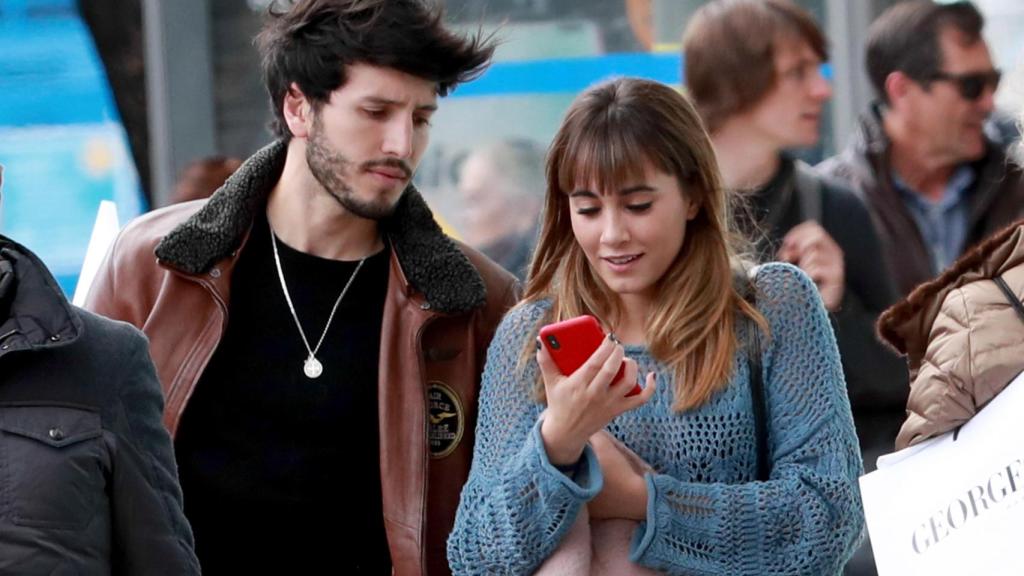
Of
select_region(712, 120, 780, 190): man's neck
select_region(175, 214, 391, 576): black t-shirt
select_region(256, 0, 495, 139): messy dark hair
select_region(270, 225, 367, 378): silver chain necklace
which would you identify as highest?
select_region(256, 0, 495, 139): messy dark hair

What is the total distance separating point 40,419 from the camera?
3178 mm

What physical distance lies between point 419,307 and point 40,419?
4.18ft

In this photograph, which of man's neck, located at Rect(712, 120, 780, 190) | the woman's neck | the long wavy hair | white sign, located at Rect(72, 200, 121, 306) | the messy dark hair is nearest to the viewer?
the long wavy hair

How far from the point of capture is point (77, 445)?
3.18m

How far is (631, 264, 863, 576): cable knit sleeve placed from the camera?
3.57 meters

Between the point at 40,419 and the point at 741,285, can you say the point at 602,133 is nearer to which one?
the point at 741,285

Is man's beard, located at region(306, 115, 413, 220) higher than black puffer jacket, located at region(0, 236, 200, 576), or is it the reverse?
man's beard, located at region(306, 115, 413, 220)

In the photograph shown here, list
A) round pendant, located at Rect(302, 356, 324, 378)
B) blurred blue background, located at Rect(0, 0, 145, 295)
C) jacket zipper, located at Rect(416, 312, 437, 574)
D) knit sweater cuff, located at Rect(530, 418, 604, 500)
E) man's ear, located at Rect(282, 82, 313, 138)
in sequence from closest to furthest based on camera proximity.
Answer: knit sweater cuff, located at Rect(530, 418, 604, 500) < jacket zipper, located at Rect(416, 312, 437, 574) < round pendant, located at Rect(302, 356, 324, 378) < man's ear, located at Rect(282, 82, 313, 138) < blurred blue background, located at Rect(0, 0, 145, 295)

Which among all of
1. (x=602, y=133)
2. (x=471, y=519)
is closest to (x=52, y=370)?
(x=471, y=519)

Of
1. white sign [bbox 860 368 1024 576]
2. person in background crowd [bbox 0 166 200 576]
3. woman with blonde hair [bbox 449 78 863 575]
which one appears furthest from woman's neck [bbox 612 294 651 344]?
person in background crowd [bbox 0 166 200 576]

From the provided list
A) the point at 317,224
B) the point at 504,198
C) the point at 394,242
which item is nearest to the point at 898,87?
the point at 504,198

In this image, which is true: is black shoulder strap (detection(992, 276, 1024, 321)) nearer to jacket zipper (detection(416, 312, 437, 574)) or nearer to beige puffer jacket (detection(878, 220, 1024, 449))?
beige puffer jacket (detection(878, 220, 1024, 449))

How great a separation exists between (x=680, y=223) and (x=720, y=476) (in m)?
0.51

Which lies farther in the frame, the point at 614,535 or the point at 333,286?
the point at 333,286
